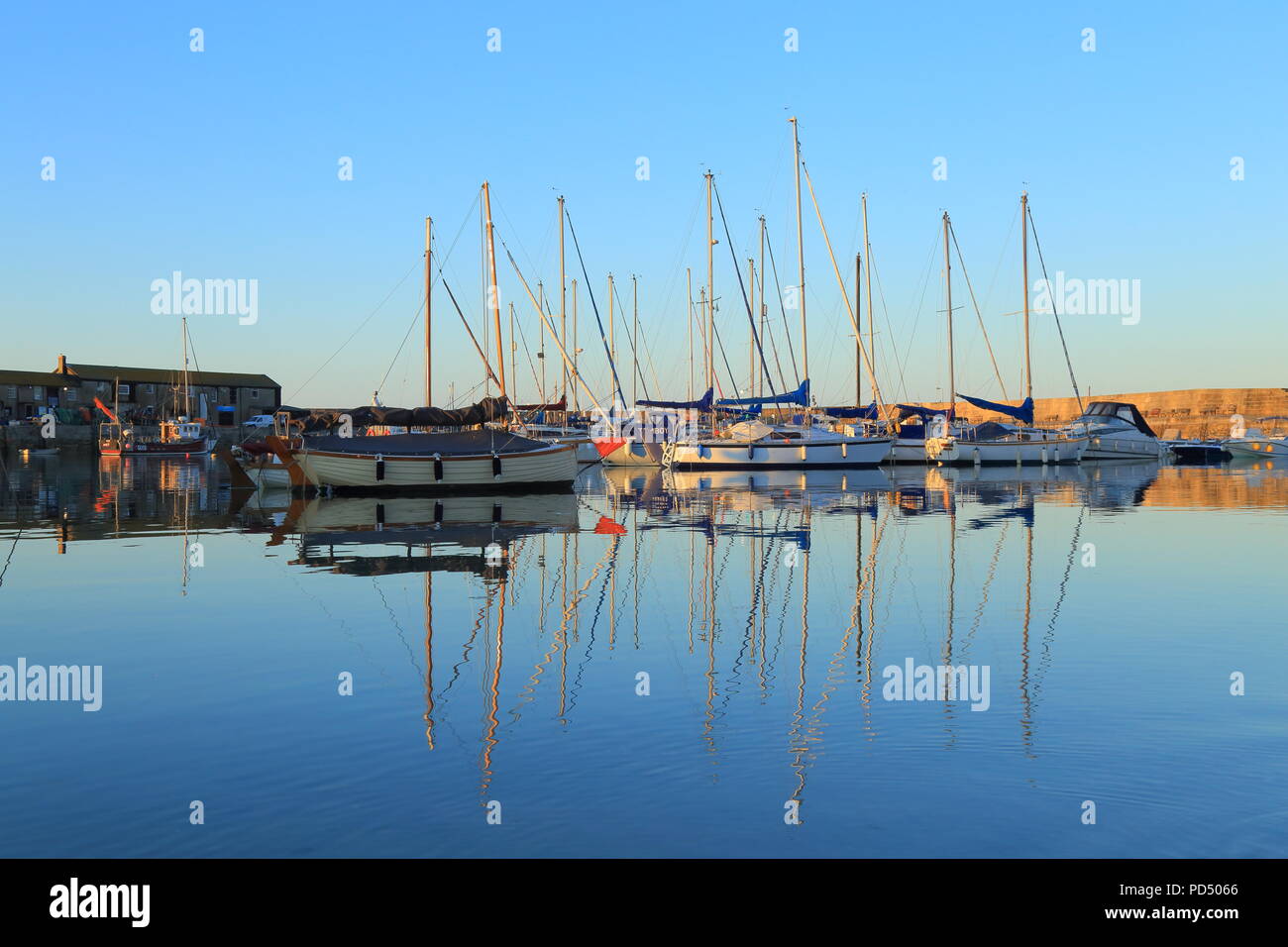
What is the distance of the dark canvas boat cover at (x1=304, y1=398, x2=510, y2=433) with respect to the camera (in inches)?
1561

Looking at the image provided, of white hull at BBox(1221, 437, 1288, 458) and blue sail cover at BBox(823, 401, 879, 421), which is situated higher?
blue sail cover at BBox(823, 401, 879, 421)

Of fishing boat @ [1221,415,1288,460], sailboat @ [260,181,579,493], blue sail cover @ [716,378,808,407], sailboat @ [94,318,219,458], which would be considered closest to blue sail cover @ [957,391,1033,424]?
blue sail cover @ [716,378,808,407]

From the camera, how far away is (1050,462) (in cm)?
6762

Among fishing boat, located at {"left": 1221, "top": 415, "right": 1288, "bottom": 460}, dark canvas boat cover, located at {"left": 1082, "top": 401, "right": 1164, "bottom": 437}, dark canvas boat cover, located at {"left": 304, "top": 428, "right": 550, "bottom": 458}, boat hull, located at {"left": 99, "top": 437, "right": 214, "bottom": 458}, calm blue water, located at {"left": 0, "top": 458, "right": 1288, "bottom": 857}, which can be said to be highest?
dark canvas boat cover, located at {"left": 1082, "top": 401, "right": 1164, "bottom": 437}

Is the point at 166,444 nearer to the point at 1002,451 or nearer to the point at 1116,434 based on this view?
the point at 1002,451

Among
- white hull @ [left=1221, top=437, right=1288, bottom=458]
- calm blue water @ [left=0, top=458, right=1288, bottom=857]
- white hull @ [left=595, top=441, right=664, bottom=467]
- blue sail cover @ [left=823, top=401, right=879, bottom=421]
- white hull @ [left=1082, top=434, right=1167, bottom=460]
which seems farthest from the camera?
white hull @ [left=1221, top=437, right=1288, bottom=458]

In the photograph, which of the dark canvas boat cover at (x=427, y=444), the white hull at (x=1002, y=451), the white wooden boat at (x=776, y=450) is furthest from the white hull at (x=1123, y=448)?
the dark canvas boat cover at (x=427, y=444)

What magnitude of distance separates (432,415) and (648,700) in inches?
1215

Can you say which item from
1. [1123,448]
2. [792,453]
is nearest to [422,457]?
[792,453]

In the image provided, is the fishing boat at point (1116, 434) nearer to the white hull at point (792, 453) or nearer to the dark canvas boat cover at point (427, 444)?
the white hull at point (792, 453)

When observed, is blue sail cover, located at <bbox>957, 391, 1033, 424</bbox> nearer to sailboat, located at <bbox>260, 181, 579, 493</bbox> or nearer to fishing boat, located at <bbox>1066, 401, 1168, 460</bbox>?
fishing boat, located at <bbox>1066, 401, 1168, 460</bbox>

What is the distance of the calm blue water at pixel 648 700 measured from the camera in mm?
6848
